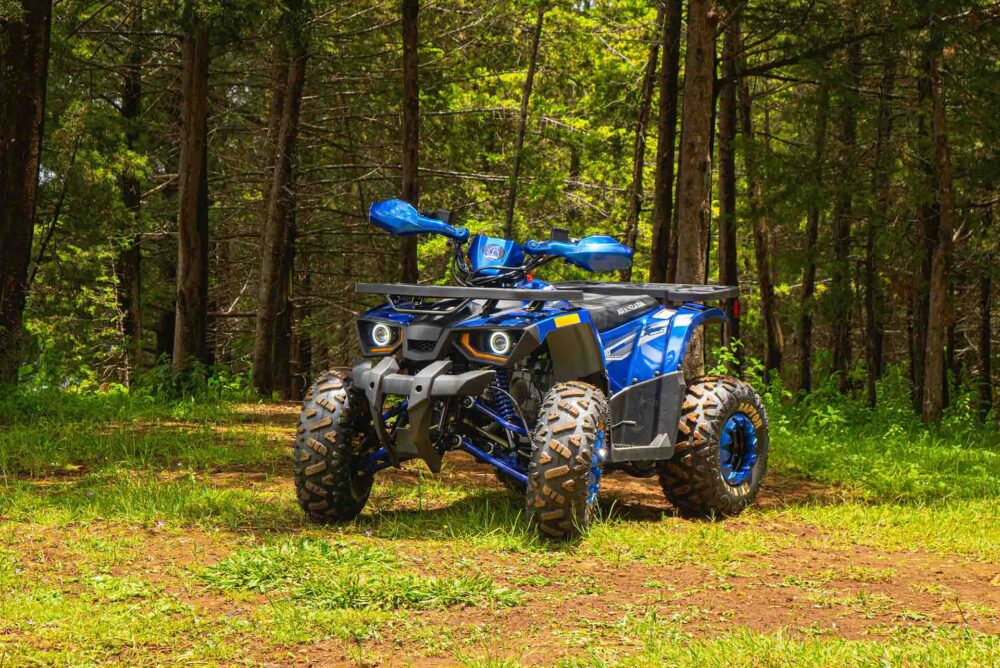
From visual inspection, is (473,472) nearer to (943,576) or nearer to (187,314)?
(943,576)

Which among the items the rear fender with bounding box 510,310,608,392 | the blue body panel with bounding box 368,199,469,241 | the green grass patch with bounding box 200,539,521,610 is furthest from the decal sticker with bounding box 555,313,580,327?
the green grass patch with bounding box 200,539,521,610

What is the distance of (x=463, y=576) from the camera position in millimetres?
5383

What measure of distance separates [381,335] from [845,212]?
1395 centimetres

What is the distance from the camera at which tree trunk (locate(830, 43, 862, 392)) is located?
16370 millimetres

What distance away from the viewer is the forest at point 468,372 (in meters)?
4.80

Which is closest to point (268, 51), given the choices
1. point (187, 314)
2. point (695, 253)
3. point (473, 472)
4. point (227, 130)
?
point (227, 130)

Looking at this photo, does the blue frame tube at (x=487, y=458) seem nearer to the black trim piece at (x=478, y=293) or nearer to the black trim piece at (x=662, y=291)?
the black trim piece at (x=478, y=293)

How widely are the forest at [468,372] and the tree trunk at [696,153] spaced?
0.11 feet

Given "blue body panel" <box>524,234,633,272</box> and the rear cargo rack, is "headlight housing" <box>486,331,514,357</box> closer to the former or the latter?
the rear cargo rack

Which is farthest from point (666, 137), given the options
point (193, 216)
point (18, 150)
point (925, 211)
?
point (18, 150)

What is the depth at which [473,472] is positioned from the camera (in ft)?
30.0

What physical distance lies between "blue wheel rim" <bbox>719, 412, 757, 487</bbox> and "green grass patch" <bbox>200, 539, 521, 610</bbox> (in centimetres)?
280

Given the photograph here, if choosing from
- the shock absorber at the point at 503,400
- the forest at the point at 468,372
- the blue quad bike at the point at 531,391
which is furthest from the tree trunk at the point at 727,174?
the shock absorber at the point at 503,400

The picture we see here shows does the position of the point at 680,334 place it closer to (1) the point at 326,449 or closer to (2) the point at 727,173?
(1) the point at 326,449
